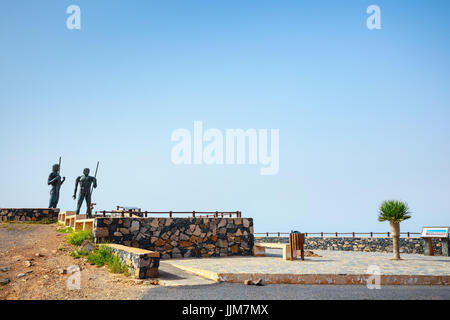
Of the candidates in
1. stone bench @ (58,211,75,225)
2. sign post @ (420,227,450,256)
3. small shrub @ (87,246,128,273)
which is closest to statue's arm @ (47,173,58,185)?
stone bench @ (58,211,75,225)

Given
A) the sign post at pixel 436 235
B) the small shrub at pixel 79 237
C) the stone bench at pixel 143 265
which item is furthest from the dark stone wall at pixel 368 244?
the stone bench at pixel 143 265

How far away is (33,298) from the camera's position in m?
8.30

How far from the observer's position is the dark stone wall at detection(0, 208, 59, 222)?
21.4 meters

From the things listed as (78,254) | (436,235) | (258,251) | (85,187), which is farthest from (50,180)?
(436,235)

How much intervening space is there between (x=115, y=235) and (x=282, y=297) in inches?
377

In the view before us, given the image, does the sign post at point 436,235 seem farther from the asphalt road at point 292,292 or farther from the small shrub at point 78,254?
the small shrub at point 78,254

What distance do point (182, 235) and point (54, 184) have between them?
10.5m

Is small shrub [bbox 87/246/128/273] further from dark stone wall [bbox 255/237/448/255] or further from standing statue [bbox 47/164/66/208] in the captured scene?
dark stone wall [bbox 255/237/448/255]

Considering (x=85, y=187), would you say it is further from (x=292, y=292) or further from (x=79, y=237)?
(x=292, y=292)

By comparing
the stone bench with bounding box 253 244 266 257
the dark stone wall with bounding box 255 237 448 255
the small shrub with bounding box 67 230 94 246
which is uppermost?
the small shrub with bounding box 67 230 94 246

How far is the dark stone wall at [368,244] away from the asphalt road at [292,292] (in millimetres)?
13039

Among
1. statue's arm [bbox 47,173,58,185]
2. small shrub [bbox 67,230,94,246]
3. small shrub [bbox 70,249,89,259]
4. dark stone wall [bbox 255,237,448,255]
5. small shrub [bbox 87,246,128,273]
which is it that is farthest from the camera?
statue's arm [bbox 47,173,58,185]

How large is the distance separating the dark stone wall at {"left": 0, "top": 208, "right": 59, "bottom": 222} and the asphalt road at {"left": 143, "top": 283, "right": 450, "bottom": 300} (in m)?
15.8
